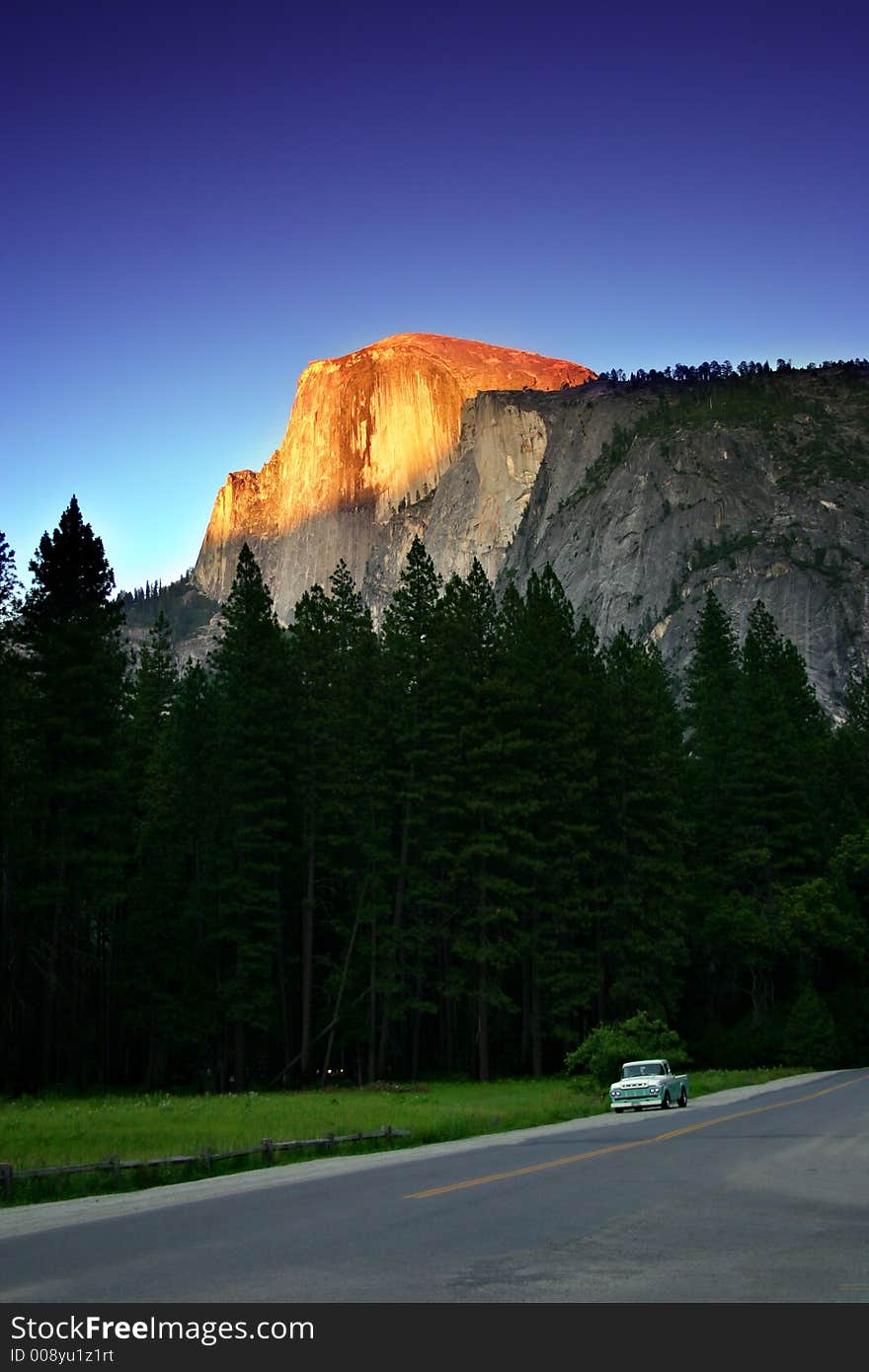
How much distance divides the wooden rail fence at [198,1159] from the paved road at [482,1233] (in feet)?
3.30

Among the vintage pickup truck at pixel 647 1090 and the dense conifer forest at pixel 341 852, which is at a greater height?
the dense conifer forest at pixel 341 852

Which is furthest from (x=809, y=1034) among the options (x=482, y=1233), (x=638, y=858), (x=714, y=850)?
(x=482, y=1233)

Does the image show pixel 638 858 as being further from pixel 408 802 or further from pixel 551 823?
pixel 408 802

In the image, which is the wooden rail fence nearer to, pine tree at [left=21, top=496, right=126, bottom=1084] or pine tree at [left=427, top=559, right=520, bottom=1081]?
pine tree at [left=21, top=496, right=126, bottom=1084]

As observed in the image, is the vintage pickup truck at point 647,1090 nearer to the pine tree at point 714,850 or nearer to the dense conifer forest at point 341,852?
the dense conifer forest at point 341,852

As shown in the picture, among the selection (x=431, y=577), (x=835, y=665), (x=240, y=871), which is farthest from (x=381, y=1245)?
(x=835, y=665)

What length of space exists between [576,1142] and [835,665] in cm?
14337

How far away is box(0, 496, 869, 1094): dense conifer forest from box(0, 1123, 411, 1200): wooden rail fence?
770 inches

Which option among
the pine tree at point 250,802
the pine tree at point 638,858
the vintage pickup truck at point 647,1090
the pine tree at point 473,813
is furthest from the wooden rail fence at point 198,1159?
the pine tree at point 638,858

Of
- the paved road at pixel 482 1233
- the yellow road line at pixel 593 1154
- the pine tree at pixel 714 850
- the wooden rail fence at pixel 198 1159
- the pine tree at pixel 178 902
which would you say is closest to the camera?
the paved road at pixel 482 1233

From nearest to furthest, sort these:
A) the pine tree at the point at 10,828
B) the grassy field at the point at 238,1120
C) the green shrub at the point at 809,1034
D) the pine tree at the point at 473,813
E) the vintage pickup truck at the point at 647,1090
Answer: the grassy field at the point at 238,1120 < the vintage pickup truck at the point at 647,1090 < the pine tree at the point at 10,828 < the pine tree at the point at 473,813 < the green shrub at the point at 809,1034

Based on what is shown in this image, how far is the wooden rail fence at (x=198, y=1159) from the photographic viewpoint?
51.8 ft

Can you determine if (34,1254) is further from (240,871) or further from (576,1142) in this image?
(240,871)

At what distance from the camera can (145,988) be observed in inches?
1826
